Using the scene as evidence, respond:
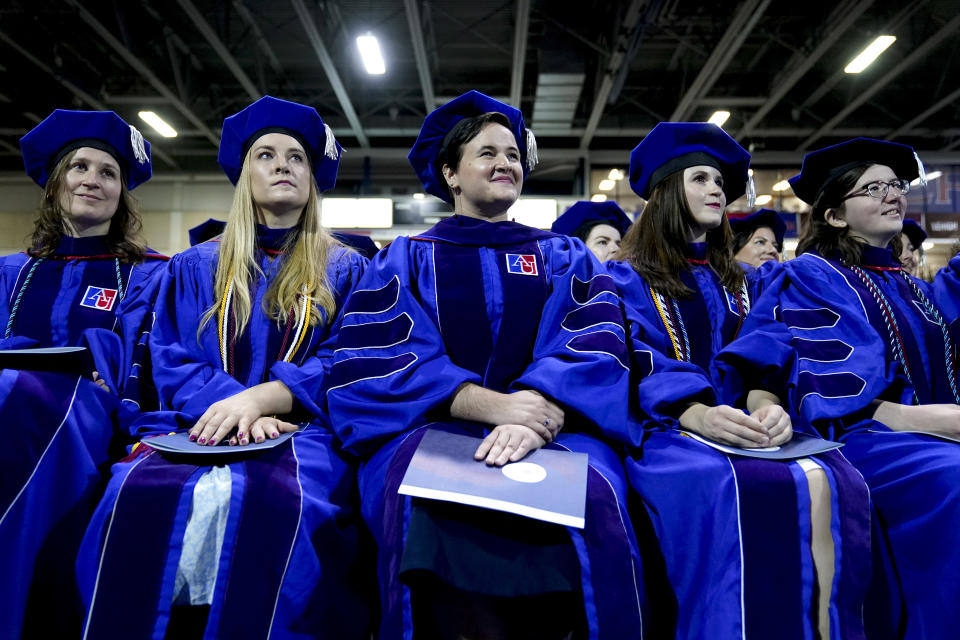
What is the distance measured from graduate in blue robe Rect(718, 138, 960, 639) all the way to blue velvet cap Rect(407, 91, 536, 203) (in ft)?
3.69

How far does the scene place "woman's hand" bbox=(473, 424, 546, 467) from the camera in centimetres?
160

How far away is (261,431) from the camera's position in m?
1.88

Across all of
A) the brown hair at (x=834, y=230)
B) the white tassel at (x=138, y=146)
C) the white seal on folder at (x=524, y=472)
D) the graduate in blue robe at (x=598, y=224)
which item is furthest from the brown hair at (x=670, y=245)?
the white tassel at (x=138, y=146)

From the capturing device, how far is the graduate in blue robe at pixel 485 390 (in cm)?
147

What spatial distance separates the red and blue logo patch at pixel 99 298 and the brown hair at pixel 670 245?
2106 millimetres

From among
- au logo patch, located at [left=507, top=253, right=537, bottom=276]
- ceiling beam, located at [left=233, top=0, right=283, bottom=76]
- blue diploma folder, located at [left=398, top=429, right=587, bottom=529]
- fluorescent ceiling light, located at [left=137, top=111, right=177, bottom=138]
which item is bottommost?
blue diploma folder, located at [left=398, top=429, right=587, bottom=529]

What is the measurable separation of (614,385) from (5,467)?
166cm

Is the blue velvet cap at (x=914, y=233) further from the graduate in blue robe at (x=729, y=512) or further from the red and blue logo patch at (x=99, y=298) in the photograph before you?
the red and blue logo patch at (x=99, y=298)

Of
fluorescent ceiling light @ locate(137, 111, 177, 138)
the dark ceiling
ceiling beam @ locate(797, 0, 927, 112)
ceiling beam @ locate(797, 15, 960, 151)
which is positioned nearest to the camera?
ceiling beam @ locate(797, 0, 927, 112)

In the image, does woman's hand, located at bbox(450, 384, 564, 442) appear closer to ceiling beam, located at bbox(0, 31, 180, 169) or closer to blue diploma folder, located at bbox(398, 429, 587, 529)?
blue diploma folder, located at bbox(398, 429, 587, 529)

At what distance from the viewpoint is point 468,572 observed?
4.69 ft

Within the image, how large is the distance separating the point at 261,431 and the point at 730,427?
1334 millimetres

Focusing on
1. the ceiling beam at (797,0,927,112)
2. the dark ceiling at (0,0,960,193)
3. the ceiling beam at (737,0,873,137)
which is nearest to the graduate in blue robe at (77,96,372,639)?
the dark ceiling at (0,0,960,193)

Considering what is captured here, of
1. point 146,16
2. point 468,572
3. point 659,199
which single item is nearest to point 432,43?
point 146,16
